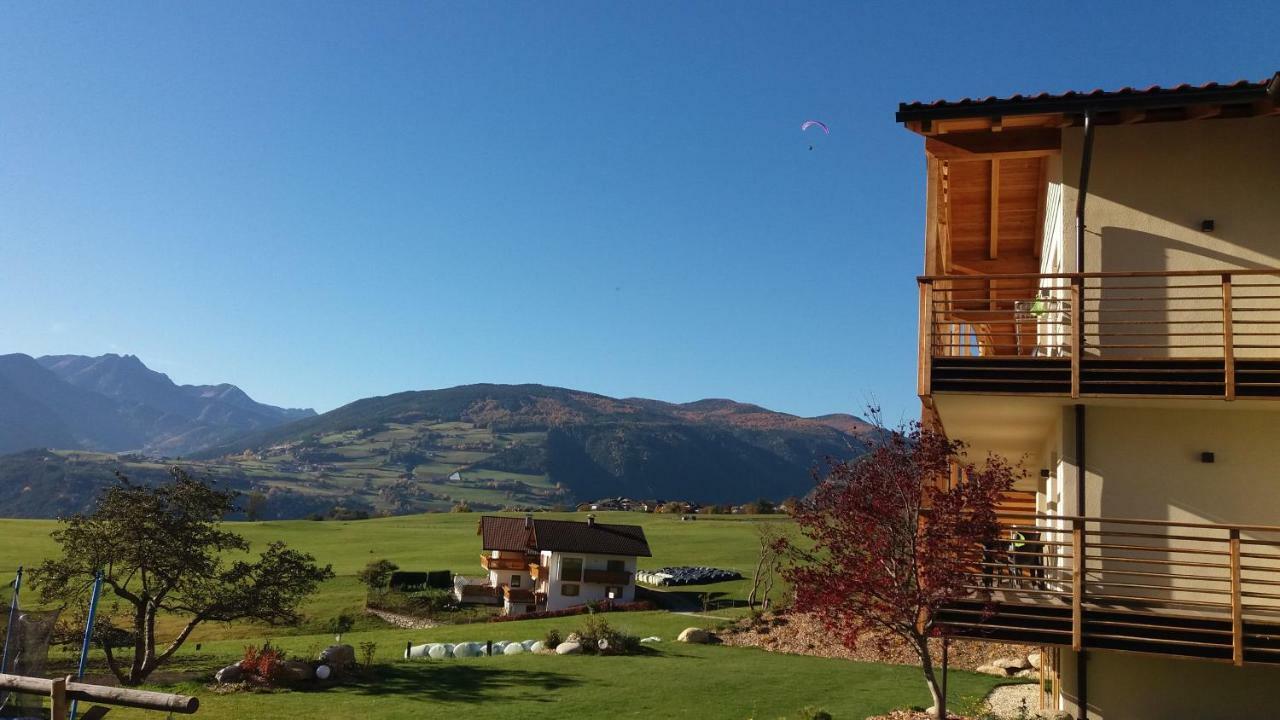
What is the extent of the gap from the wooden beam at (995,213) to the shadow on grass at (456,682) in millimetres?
13195

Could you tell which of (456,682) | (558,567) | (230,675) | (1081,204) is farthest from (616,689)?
(558,567)

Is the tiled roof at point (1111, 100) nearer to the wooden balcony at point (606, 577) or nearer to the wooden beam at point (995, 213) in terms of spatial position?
the wooden beam at point (995, 213)

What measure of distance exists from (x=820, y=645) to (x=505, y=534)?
29.5 metres

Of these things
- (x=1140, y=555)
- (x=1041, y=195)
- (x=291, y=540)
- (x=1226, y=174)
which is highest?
(x=1041, y=195)

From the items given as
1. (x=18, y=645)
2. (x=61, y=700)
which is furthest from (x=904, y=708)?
(x=18, y=645)

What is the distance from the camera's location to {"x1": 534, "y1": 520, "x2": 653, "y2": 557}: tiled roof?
48.9 meters

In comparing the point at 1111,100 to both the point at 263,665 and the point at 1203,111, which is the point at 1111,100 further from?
the point at 263,665

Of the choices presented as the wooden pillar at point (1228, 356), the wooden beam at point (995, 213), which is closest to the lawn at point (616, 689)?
the wooden pillar at point (1228, 356)

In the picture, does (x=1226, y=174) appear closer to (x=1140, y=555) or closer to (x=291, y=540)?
(x=1140, y=555)

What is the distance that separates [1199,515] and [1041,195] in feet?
23.7

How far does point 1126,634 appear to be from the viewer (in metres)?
10.3

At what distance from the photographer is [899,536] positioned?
1195 cm

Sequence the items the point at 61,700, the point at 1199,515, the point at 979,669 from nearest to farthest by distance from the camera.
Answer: the point at 61,700
the point at 1199,515
the point at 979,669

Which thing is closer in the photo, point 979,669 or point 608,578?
point 979,669
